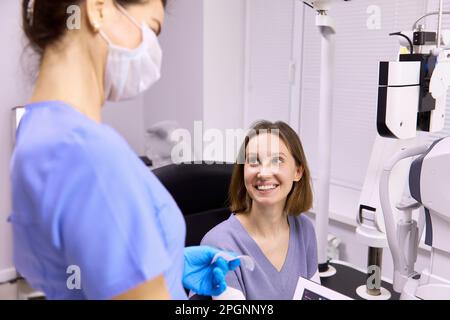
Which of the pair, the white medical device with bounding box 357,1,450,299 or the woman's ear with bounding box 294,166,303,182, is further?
the woman's ear with bounding box 294,166,303,182

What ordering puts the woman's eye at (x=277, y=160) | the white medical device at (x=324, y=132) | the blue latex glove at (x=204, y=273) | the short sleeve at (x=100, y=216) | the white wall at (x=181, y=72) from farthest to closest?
1. the white wall at (x=181, y=72)
2. the white medical device at (x=324, y=132)
3. the woman's eye at (x=277, y=160)
4. the blue latex glove at (x=204, y=273)
5. the short sleeve at (x=100, y=216)

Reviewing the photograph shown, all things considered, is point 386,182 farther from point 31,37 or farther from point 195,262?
point 31,37

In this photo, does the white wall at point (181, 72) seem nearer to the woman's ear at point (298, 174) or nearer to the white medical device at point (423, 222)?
the woman's ear at point (298, 174)

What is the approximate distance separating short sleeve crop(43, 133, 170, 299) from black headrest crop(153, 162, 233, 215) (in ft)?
2.88

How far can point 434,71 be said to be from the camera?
113cm

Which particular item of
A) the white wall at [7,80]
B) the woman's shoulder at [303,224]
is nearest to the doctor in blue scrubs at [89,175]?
the woman's shoulder at [303,224]

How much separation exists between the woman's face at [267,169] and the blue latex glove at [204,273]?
1.29ft

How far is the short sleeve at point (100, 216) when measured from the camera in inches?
21.2

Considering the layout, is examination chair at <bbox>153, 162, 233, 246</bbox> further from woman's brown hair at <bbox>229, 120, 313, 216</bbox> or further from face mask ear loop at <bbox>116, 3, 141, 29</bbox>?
face mask ear loop at <bbox>116, 3, 141, 29</bbox>

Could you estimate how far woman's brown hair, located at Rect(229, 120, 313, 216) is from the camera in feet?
4.57

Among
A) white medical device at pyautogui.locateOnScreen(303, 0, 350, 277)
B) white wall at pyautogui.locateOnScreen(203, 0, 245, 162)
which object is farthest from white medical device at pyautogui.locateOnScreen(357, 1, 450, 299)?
white wall at pyautogui.locateOnScreen(203, 0, 245, 162)

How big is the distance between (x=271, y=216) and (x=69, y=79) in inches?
35.0

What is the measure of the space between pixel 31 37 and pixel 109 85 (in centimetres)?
13
